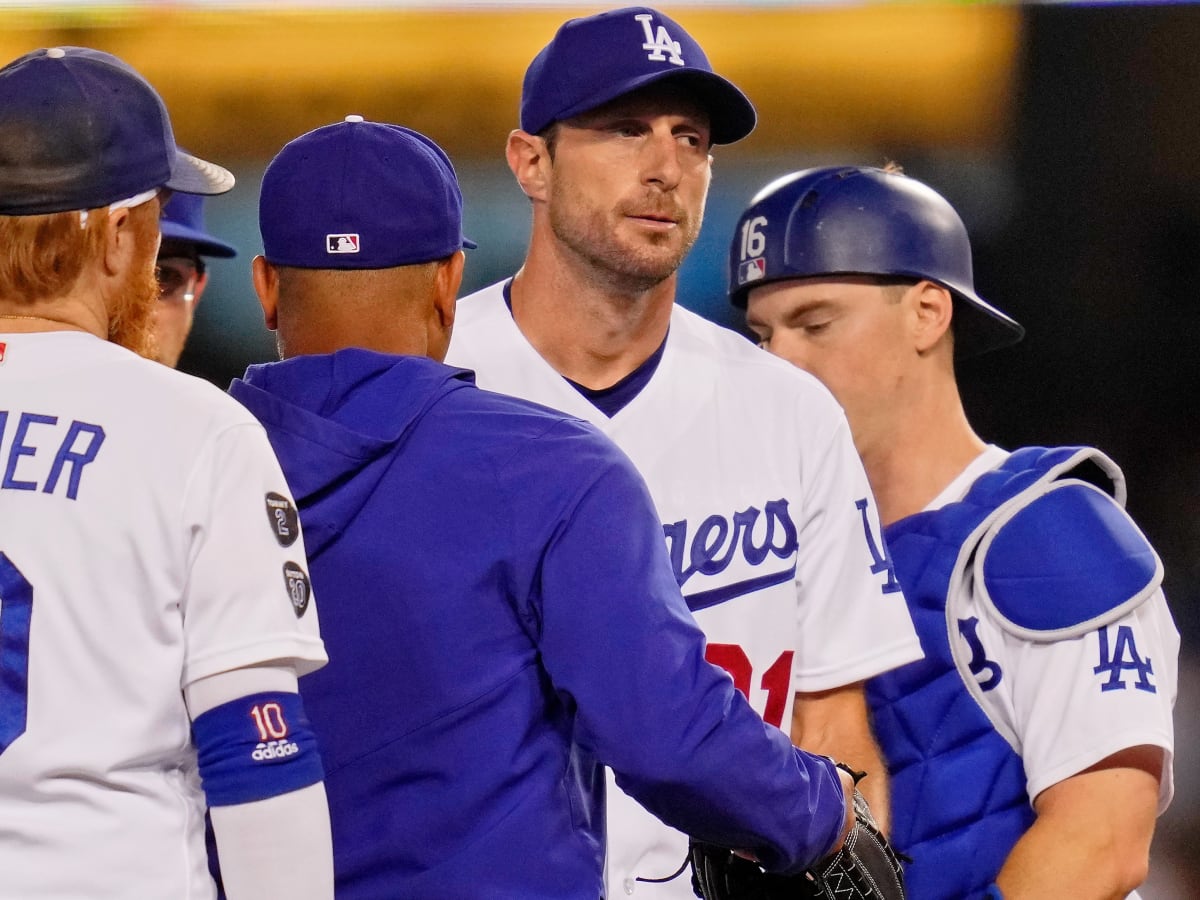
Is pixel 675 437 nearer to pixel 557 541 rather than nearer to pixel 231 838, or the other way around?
pixel 557 541

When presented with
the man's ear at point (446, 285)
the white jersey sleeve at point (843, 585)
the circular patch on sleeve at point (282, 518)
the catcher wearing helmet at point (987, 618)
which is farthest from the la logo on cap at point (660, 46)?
the circular patch on sleeve at point (282, 518)

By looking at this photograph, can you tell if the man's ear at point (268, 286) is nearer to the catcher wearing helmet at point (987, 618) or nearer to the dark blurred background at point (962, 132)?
the catcher wearing helmet at point (987, 618)

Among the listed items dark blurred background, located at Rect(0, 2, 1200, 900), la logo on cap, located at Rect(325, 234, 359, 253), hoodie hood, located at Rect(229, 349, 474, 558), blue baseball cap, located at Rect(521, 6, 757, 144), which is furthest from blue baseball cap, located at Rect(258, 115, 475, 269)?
dark blurred background, located at Rect(0, 2, 1200, 900)

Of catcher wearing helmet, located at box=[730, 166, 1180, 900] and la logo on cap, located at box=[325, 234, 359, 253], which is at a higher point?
la logo on cap, located at box=[325, 234, 359, 253]

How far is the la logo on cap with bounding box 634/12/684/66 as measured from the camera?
2.28 m

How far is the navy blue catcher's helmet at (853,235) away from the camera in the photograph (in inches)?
104

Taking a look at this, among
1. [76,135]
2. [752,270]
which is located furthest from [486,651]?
[752,270]

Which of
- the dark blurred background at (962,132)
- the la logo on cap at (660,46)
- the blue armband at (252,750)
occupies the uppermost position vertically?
the la logo on cap at (660,46)

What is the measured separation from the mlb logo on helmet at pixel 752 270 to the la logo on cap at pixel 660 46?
48 cm

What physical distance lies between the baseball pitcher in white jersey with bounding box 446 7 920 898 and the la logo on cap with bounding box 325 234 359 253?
2.54 feet

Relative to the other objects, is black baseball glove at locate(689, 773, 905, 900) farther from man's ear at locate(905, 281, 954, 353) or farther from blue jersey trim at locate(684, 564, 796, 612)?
man's ear at locate(905, 281, 954, 353)

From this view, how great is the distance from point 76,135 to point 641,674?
0.74 m

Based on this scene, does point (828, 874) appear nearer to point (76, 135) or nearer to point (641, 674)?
point (641, 674)

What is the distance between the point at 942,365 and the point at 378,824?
1.49 m
